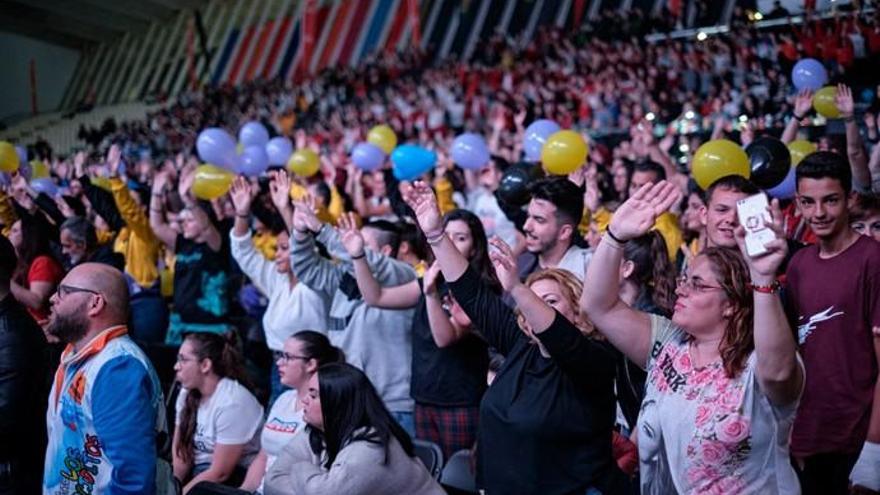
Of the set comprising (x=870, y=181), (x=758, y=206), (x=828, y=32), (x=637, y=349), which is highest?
(x=828, y=32)

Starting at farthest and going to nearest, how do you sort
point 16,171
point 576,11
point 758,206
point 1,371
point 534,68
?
point 576,11 → point 534,68 → point 16,171 → point 1,371 → point 758,206

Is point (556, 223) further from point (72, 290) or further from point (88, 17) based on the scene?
point (88, 17)

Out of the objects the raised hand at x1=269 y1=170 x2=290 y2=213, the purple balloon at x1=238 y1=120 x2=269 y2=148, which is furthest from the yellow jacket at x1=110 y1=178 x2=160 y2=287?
the purple balloon at x1=238 y1=120 x2=269 y2=148

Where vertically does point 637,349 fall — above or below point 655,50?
below

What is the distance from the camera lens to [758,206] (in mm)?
1724

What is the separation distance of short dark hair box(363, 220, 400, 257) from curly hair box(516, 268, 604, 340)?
1.85m

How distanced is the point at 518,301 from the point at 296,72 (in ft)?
64.8

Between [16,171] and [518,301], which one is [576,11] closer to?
[16,171]

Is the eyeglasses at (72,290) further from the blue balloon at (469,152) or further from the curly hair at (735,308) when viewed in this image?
the blue balloon at (469,152)

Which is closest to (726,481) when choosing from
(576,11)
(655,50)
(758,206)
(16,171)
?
(758,206)

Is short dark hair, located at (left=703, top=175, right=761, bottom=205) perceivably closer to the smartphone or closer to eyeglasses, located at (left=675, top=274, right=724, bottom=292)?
eyeglasses, located at (left=675, top=274, right=724, bottom=292)

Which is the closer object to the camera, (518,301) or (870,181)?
(518,301)

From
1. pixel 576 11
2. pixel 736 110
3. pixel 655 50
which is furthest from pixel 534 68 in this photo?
pixel 736 110

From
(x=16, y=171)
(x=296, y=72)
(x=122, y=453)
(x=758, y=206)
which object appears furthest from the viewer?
(x=296, y=72)
